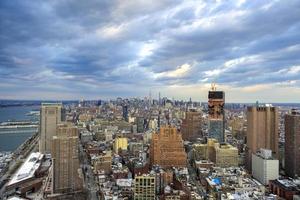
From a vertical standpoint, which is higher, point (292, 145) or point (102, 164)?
point (292, 145)

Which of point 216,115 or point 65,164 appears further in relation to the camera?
point 216,115

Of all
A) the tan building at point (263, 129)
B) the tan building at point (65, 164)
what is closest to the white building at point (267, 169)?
the tan building at point (263, 129)

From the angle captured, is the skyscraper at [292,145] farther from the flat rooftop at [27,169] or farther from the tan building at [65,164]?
the flat rooftop at [27,169]

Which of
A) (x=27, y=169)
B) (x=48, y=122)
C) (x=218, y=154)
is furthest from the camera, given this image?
(x=48, y=122)

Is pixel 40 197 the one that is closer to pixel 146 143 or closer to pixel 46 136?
pixel 46 136

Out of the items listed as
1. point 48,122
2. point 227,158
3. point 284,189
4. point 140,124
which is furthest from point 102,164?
point 140,124

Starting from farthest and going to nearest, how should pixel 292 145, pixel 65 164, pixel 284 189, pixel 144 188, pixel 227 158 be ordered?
pixel 227 158 < pixel 292 145 < pixel 65 164 < pixel 284 189 < pixel 144 188

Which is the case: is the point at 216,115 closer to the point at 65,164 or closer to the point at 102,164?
the point at 102,164
